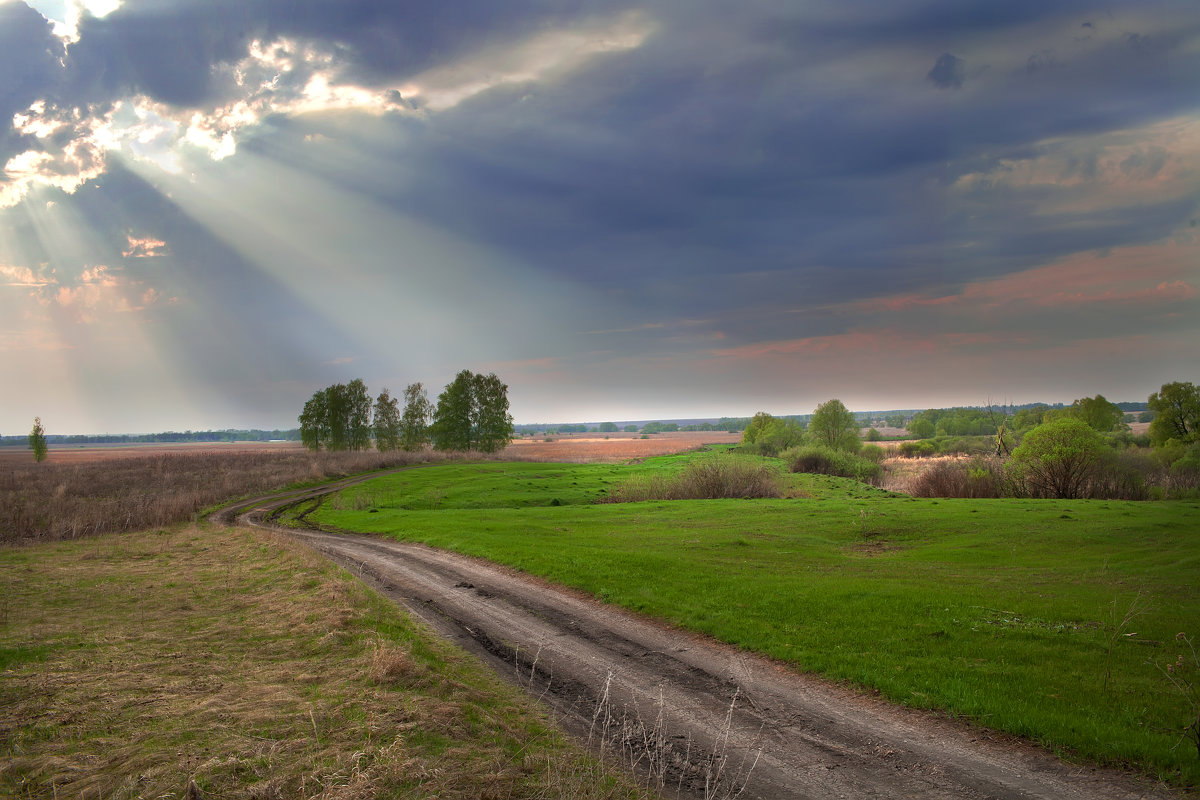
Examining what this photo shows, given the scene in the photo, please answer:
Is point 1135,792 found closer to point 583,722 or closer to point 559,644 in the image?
point 583,722

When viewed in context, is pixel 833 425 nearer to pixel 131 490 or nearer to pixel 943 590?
pixel 943 590

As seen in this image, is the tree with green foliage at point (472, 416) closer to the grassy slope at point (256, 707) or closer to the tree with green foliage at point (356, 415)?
the tree with green foliage at point (356, 415)

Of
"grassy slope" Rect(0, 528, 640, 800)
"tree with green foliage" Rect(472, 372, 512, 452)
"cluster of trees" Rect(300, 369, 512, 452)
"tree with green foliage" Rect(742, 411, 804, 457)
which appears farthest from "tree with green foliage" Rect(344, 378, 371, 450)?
"grassy slope" Rect(0, 528, 640, 800)

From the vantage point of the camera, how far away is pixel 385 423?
109 meters

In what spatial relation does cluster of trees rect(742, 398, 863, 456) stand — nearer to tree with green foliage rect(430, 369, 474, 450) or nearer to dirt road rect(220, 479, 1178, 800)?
Result: tree with green foliage rect(430, 369, 474, 450)

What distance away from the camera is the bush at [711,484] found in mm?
40281

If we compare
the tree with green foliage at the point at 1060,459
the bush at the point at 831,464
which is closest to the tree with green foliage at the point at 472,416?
the bush at the point at 831,464

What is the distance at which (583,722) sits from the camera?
884 centimetres

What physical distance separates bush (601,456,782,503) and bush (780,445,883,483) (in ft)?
53.0

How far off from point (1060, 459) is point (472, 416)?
3200 inches

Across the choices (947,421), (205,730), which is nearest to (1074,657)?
(205,730)

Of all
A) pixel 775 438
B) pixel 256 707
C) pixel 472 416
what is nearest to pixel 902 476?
pixel 775 438

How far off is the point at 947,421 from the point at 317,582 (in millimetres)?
158705

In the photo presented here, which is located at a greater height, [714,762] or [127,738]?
[127,738]
